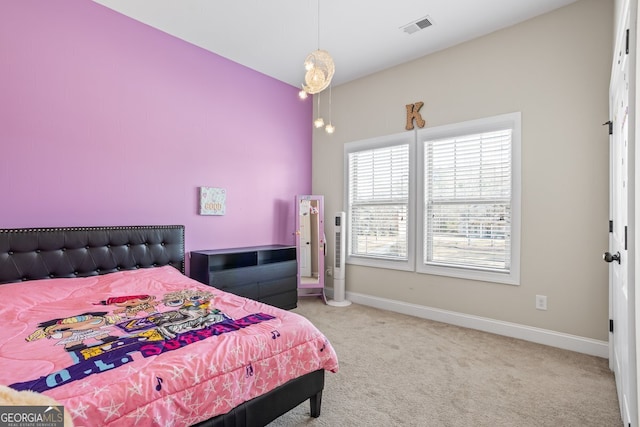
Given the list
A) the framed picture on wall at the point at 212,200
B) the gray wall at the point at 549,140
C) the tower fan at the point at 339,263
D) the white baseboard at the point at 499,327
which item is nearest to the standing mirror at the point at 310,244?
the tower fan at the point at 339,263

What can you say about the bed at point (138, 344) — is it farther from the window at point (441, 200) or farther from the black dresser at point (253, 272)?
the window at point (441, 200)

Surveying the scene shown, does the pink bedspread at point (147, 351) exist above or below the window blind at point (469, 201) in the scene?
below

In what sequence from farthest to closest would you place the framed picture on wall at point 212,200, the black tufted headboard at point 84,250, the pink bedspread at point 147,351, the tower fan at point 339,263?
1. the tower fan at point 339,263
2. the framed picture on wall at point 212,200
3. the black tufted headboard at point 84,250
4. the pink bedspread at point 147,351

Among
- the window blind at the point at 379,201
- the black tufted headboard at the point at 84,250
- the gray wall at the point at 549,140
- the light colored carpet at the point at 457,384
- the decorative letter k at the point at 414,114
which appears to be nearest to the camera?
the light colored carpet at the point at 457,384

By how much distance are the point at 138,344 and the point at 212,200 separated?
7.63 feet

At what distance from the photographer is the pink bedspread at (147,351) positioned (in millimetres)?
1133

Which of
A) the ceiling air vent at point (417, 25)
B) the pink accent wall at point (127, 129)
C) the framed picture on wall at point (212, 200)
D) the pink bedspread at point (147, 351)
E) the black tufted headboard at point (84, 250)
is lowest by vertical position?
the pink bedspread at point (147, 351)

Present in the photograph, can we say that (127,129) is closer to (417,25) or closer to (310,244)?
(310,244)

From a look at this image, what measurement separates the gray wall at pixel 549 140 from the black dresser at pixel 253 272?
158 cm

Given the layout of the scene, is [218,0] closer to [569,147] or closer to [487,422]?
[569,147]

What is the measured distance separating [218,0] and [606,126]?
3.33m

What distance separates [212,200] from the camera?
361cm

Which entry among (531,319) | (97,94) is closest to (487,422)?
(531,319)

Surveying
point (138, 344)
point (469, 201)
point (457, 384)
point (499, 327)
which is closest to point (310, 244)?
point (469, 201)
